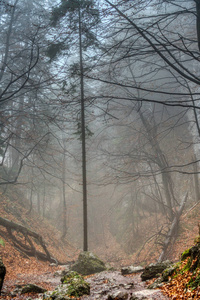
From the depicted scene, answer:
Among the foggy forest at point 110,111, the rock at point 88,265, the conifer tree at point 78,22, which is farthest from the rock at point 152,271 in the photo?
the conifer tree at point 78,22

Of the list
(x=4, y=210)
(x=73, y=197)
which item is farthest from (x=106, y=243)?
(x=4, y=210)

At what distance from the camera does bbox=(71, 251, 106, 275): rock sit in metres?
8.60

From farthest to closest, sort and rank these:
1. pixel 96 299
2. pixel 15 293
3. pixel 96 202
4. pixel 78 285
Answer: pixel 96 202 < pixel 15 293 < pixel 78 285 < pixel 96 299

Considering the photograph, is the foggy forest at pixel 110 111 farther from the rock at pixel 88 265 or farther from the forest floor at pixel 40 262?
the rock at pixel 88 265

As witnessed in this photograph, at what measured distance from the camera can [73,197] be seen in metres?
30.8

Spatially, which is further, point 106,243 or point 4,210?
point 106,243

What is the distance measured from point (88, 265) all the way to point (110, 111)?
13024 mm

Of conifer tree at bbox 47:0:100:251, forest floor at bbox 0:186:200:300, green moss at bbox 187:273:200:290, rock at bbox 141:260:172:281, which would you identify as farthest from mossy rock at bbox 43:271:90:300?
conifer tree at bbox 47:0:100:251

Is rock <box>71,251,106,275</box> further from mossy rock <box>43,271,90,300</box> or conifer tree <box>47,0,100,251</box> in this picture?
mossy rock <box>43,271,90,300</box>

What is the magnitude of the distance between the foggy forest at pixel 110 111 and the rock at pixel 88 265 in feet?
3.94

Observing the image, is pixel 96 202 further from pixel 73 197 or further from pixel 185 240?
pixel 185 240

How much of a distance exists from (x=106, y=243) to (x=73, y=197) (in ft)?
31.4

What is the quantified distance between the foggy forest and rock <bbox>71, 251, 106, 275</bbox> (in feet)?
3.94

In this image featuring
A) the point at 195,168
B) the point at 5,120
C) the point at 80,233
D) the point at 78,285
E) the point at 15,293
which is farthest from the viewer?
the point at 80,233
